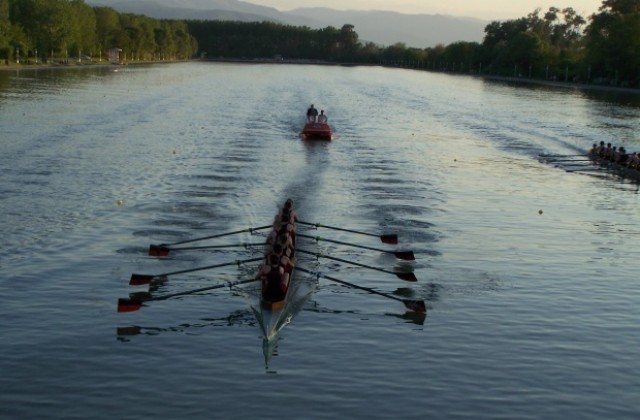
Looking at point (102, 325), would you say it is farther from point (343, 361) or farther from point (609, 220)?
point (609, 220)

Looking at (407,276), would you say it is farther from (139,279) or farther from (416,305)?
(139,279)

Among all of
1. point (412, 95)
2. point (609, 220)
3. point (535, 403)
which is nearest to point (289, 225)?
point (535, 403)

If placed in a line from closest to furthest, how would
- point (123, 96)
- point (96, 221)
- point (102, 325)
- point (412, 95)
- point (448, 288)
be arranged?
point (102, 325) → point (448, 288) → point (96, 221) → point (123, 96) → point (412, 95)

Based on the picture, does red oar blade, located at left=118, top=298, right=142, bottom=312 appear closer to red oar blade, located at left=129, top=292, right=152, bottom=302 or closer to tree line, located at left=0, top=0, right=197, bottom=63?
red oar blade, located at left=129, top=292, right=152, bottom=302

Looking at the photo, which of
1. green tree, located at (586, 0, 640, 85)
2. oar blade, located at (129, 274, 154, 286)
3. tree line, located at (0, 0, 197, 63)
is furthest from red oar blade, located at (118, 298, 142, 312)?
green tree, located at (586, 0, 640, 85)

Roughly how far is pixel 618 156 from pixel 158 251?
32085 mm

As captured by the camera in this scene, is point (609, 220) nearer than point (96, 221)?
No

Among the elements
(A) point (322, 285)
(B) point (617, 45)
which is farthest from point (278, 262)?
(B) point (617, 45)

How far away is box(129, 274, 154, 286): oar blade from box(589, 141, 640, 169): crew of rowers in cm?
3257

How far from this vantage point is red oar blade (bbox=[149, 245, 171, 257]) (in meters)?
23.7

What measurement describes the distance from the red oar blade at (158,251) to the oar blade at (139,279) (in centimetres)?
275

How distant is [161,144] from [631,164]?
89.8ft

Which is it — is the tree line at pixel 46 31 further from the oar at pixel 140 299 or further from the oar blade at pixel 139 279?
the oar at pixel 140 299

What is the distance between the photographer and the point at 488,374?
1703 cm
